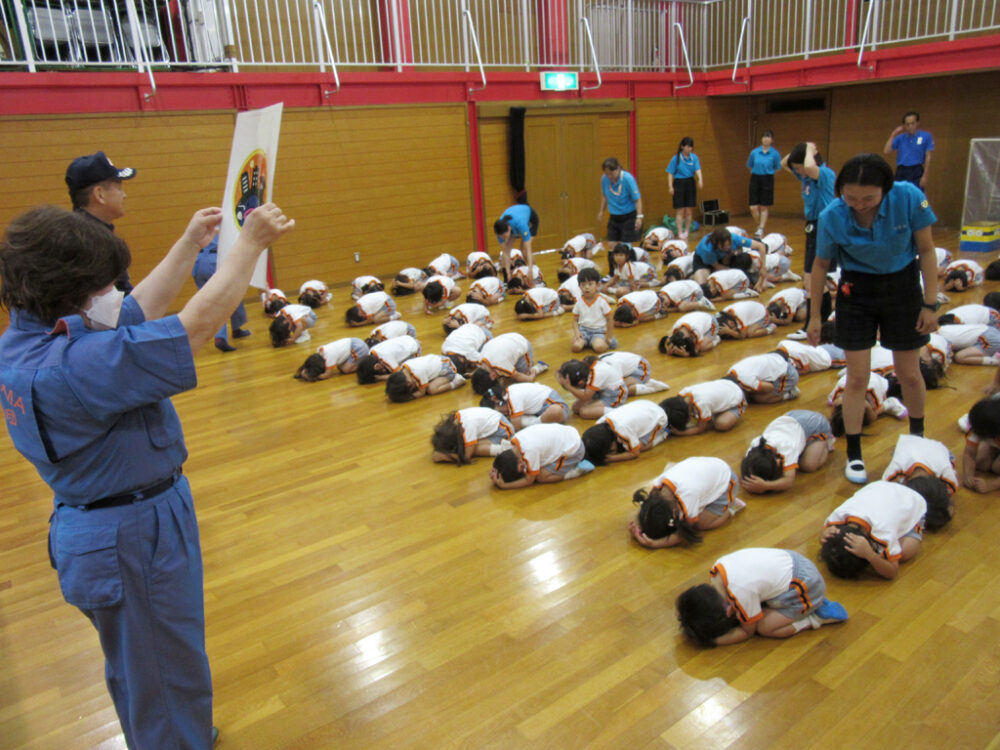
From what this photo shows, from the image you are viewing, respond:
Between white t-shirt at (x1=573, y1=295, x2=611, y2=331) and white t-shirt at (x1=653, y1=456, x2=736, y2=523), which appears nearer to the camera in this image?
white t-shirt at (x1=653, y1=456, x2=736, y2=523)

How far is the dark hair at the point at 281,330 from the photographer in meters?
6.99

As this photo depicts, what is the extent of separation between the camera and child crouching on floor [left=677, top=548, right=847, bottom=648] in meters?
2.51

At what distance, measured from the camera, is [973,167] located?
9.00 meters

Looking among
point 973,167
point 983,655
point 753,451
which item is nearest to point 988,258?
point 973,167

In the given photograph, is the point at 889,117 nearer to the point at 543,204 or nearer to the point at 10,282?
the point at 543,204

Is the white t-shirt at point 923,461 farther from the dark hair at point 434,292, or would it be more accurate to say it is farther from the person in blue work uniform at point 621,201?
the person in blue work uniform at point 621,201

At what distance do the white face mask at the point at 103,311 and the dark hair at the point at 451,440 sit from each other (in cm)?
270

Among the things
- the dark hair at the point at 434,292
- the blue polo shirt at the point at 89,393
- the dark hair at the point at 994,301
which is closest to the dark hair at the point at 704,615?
the blue polo shirt at the point at 89,393

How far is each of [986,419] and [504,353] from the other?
2924 millimetres

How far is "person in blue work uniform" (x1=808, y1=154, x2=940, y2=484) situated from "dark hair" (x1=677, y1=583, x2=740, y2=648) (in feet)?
5.01

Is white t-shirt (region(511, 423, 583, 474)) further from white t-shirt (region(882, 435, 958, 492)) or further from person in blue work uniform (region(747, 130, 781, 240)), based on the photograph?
person in blue work uniform (region(747, 130, 781, 240))

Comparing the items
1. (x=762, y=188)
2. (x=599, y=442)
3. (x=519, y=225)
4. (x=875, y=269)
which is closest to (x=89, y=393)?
(x=599, y=442)

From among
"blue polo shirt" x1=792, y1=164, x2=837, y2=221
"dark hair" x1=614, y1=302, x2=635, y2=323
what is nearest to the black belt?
"blue polo shirt" x1=792, y1=164, x2=837, y2=221

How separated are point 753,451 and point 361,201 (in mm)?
7577
